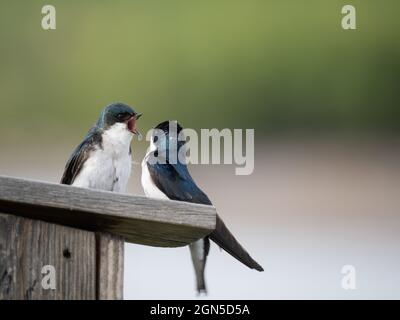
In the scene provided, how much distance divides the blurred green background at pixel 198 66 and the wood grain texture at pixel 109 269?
1224 millimetres

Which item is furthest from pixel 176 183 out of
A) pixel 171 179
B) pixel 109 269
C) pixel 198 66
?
pixel 109 269

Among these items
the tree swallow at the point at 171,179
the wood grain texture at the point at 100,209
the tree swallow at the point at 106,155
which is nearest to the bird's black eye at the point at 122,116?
the tree swallow at the point at 106,155

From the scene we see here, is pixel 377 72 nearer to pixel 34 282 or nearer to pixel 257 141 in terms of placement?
pixel 257 141

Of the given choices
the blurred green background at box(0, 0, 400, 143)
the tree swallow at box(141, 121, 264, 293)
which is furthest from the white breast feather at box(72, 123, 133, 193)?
the blurred green background at box(0, 0, 400, 143)

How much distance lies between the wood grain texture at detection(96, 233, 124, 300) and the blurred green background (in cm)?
122

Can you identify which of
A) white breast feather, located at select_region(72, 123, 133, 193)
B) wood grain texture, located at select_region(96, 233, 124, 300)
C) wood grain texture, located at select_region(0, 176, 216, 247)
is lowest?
wood grain texture, located at select_region(96, 233, 124, 300)

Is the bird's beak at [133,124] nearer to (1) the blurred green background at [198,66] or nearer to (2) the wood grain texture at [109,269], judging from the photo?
(1) the blurred green background at [198,66]

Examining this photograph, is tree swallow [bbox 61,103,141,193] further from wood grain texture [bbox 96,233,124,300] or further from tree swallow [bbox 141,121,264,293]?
wood grain texture [bbox 96,233,124,300]

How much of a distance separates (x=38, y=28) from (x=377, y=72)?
1139 millimetres

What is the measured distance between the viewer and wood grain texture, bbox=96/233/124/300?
248 cm

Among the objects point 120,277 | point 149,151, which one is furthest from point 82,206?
point 149,151

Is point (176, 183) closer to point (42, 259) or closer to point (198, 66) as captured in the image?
point (198, 66)

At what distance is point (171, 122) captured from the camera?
12.6 feet

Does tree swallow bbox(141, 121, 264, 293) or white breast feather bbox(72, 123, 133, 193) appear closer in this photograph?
white breast feather bbox(72, 123, 133, 193)
